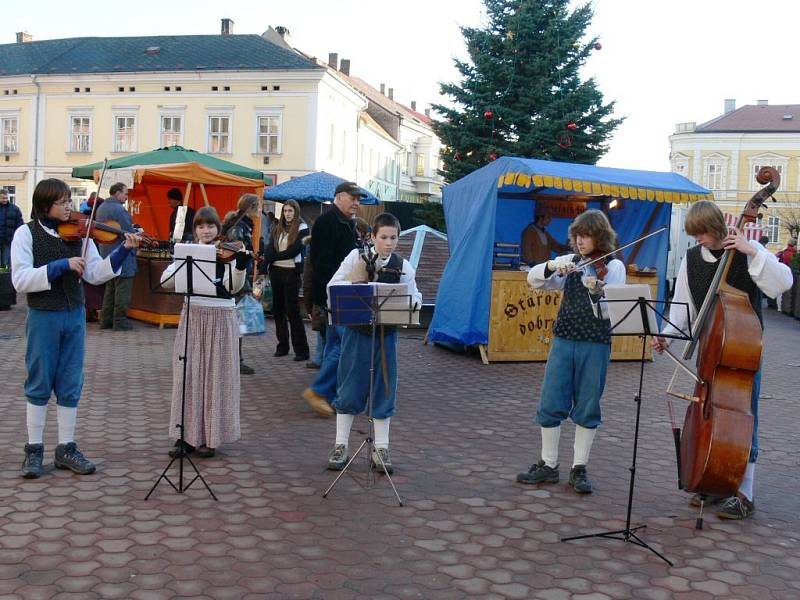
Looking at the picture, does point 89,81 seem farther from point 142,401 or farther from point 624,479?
point 624,479

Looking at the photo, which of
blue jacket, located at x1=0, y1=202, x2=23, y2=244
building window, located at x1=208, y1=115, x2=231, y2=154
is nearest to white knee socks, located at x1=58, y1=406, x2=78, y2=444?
blue jacket, located at x1=0, y1=202, x2=23, y2=244

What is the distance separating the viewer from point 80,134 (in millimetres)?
41125

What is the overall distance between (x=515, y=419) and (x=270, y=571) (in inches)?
157

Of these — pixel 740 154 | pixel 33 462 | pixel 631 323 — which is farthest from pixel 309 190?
pixel 740 154

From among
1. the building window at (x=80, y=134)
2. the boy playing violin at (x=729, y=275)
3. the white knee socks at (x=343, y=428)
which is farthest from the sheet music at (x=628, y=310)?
the building window at (x=80, y=134)

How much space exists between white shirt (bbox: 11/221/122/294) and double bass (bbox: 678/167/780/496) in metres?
3.58

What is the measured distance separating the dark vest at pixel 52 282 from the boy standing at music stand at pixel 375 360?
5.44ft

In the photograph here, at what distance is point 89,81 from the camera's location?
4038 centimetres

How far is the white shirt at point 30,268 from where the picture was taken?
505cm

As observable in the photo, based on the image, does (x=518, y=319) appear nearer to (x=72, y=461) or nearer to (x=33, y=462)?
(x=72, y=461)

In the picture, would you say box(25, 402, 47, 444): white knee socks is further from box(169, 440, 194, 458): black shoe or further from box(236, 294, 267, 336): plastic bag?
box(236, 294, 267, 336): plastic bag

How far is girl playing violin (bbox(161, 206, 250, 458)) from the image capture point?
224 inches

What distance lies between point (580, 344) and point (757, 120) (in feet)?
216

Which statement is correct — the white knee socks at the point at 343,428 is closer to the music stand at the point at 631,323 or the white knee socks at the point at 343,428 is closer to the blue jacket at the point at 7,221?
the music stand at the point at 631,323
